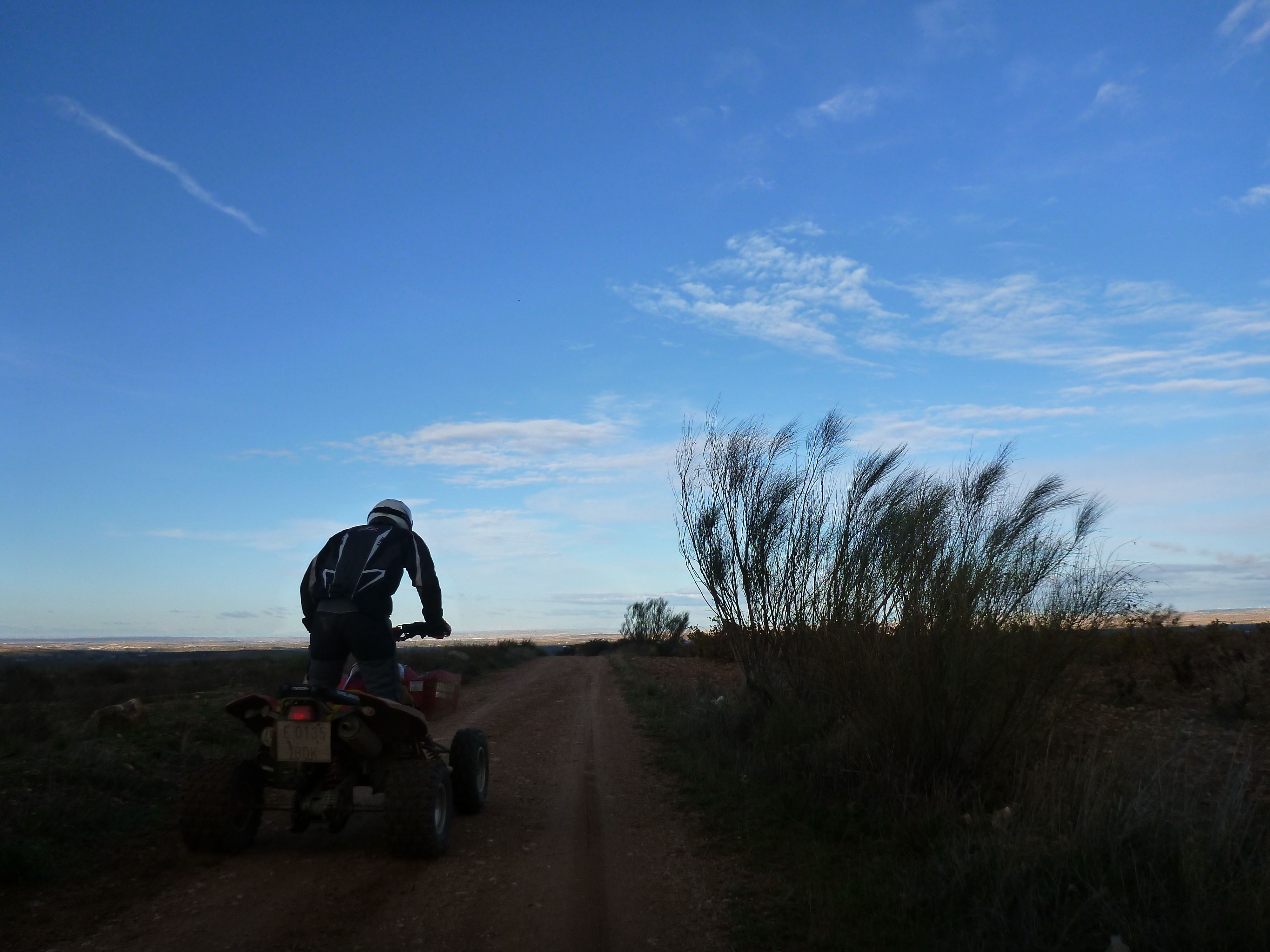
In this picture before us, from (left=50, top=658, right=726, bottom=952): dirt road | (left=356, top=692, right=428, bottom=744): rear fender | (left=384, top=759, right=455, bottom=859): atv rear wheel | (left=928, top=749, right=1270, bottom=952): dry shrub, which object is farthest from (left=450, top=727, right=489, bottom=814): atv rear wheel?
(left=928, top=749, right=1270, bottom=952): dry shrub

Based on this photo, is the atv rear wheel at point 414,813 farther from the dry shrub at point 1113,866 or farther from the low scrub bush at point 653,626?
the low scrub bush at point 653,626

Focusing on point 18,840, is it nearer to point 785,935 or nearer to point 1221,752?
point 785,935

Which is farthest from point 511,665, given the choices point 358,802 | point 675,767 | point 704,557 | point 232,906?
point 232,906

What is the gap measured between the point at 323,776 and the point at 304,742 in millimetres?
487

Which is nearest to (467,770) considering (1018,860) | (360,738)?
(360,738)

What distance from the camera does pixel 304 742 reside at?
568 cm

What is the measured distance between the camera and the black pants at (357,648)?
6.02 m

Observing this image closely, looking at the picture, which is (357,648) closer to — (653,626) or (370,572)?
(370,572)

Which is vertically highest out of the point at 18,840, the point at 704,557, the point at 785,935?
the point at 704,557

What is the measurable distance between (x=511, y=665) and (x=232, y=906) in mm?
28471

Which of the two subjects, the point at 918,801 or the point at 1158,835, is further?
the point at 918,801

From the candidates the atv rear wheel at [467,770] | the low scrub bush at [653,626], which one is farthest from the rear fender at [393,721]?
the low scrub bush at [653,626]

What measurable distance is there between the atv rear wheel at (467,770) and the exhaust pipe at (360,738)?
96cm

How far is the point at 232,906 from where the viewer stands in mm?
4973
